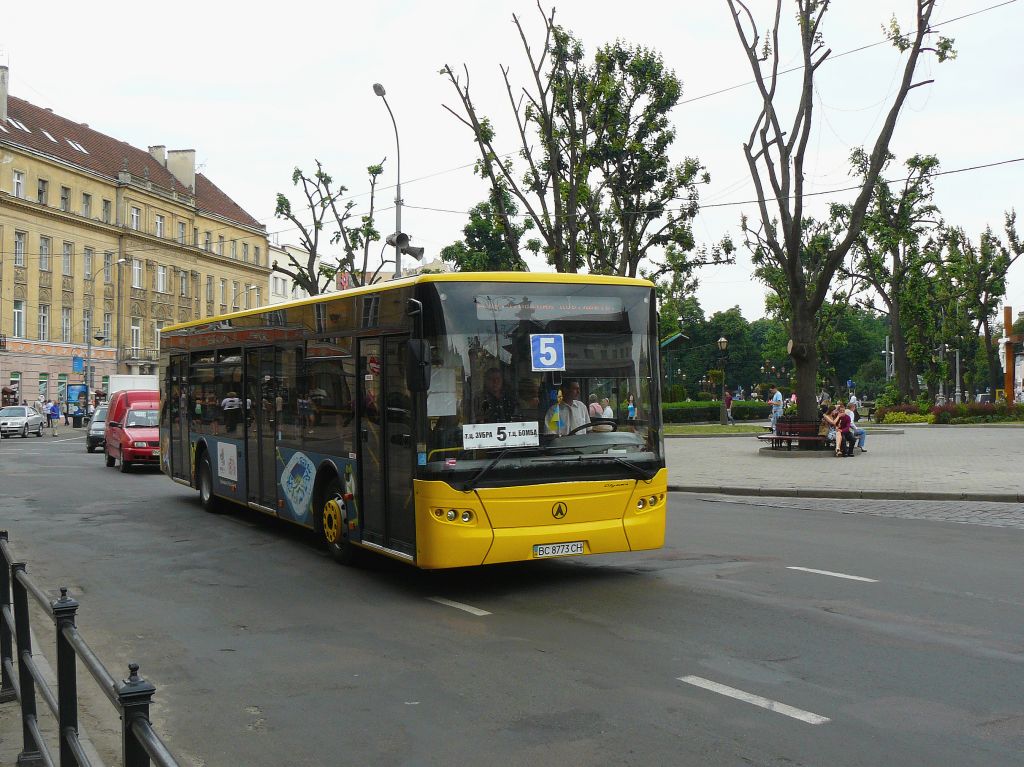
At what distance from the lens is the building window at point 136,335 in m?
75.2

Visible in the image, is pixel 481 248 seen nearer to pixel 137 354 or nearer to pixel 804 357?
pixel 137 354

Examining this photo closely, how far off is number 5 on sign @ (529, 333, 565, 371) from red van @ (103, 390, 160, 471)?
56.3ft

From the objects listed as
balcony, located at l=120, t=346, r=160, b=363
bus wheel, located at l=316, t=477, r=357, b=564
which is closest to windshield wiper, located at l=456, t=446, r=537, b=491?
bus wheel, located at l=316, t=477, r=357, b=564

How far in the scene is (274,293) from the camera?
103938 millimetres

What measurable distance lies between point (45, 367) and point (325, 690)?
66.5 meters

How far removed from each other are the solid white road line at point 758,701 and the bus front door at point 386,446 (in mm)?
3473

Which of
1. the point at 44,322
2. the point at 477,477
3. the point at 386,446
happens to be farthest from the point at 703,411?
the point at 477,477

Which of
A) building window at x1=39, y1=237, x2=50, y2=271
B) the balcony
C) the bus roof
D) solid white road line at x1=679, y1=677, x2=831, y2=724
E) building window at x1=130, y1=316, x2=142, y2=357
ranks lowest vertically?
solid white road line at x1=679, y1=677, x2=831, y2=724

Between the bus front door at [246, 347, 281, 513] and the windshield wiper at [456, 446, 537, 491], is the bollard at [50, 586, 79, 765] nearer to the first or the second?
the windshield wiper at [456, 446, 537, 491]

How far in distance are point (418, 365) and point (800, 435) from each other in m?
19.9

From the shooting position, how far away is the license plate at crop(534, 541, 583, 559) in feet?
29.8

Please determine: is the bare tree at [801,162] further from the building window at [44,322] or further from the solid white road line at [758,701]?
the building window at [44,322]

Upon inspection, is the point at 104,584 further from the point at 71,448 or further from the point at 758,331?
the point at 758,331

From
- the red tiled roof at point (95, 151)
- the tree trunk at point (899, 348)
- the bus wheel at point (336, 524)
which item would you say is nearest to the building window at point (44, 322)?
the red tiled roof at point (95, 151)
